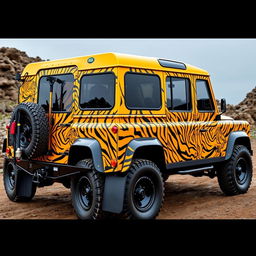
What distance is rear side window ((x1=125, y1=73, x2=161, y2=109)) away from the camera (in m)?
5.87

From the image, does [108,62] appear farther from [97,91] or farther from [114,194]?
[114,194]

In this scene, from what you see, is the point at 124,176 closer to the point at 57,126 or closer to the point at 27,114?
the point at 57,126

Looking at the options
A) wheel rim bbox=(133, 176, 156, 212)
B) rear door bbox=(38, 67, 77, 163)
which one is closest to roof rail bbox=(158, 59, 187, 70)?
rear door bbox=(38, 67, 77, 163)

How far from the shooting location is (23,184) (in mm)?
7371

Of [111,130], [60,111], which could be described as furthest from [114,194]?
[60,111]

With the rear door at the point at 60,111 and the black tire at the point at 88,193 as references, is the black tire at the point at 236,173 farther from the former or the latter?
the rear door at the point at 60,111

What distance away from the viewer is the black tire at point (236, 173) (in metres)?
7.91

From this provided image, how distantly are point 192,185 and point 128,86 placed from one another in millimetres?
4390

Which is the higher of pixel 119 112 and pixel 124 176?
pixel 119 112

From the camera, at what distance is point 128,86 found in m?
5.88

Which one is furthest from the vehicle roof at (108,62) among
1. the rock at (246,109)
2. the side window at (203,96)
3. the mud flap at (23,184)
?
the rock at (246,109)

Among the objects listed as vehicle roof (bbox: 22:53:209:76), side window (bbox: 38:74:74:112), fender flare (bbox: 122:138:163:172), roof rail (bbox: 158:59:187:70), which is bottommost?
fender flare (bbox: 122:138:163:172)

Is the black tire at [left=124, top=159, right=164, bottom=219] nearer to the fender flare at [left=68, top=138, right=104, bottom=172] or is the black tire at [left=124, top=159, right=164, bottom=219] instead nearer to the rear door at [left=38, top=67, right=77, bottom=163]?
the fender flare at [left=68, top=138, right=104, bottom=172]

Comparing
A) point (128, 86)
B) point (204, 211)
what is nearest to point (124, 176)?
point (128, 86)
